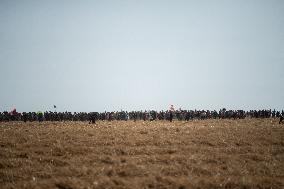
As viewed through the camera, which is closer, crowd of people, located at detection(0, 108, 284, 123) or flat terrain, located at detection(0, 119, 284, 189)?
flat terrain, located at detection(0, 119, 284, 189)

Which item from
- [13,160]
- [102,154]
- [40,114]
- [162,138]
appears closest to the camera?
[13,160]

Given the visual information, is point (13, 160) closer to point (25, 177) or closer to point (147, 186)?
point (25, 177)

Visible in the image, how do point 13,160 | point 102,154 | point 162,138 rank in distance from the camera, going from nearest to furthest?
point 13,160 → point 102,154 → point 162,138

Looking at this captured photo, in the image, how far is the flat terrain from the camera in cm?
1320

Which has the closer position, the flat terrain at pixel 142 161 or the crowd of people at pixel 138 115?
the flat terrain at pixel 142 161

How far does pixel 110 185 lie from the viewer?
41.2ft

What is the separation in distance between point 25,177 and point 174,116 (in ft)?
162

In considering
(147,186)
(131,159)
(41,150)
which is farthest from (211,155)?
(41,150)

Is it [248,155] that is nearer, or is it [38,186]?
[38,186]

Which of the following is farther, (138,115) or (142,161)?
(138,115)

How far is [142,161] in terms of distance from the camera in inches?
669

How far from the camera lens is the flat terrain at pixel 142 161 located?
13203 millimetres

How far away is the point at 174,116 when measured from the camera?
62.1 metres

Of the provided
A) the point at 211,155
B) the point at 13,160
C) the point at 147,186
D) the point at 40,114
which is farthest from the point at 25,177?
the point at 40,114
